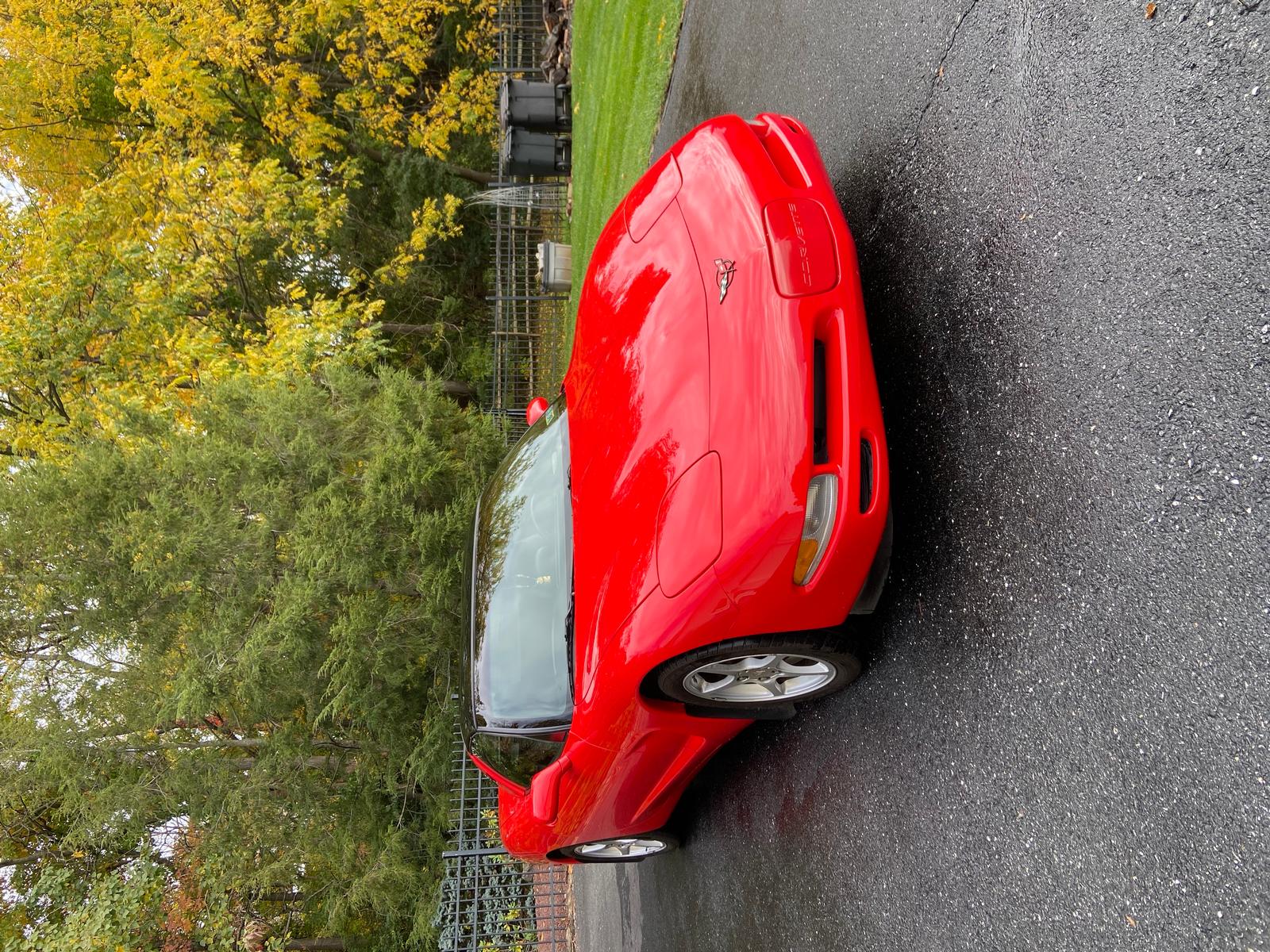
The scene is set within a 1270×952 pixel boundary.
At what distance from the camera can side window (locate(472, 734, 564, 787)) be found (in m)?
4.09

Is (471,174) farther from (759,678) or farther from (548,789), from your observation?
(759,678)

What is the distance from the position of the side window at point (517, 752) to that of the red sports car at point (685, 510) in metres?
0.01

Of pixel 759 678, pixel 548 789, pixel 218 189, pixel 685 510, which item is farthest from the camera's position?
pixel 218 189

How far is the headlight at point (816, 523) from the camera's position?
112 inches

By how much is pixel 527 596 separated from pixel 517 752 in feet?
2.66

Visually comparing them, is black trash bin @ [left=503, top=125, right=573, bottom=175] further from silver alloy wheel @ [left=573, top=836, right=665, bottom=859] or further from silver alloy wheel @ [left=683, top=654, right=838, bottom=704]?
silver alloy wheel @ [left=683, top=654, right=838, bottom=704]

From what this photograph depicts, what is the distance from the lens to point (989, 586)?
109 inches

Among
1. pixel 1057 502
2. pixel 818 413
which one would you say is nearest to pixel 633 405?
pixel 818 413

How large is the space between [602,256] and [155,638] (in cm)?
600

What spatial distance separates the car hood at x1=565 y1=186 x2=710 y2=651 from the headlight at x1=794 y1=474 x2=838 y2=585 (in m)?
0.45

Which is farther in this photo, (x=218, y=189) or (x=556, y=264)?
(x=218, y=189)

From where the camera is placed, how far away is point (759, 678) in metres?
3.48

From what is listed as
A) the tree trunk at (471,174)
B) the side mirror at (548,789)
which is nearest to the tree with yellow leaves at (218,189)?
the tree trunk at (471,174)

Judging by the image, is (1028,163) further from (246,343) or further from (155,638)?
(246,343)
